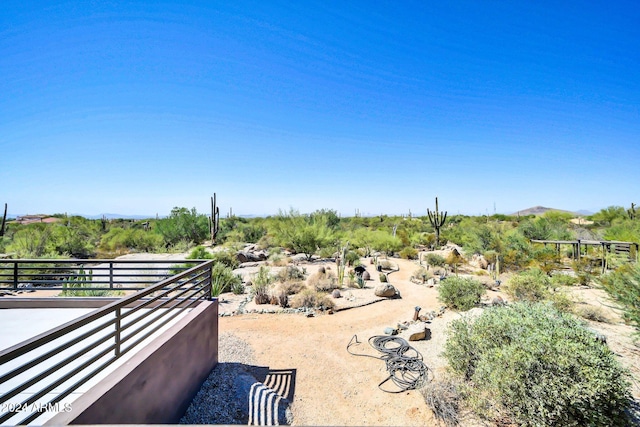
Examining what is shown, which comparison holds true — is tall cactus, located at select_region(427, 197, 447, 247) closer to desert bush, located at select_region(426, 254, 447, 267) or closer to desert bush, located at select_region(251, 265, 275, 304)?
desert bush, located at select_region(426, 254, 447, 267)

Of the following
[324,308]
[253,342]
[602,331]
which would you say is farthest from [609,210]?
[253,342]

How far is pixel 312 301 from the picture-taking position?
9.62 m

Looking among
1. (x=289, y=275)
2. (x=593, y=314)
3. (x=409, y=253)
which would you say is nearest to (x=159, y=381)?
(x=289, y=275)

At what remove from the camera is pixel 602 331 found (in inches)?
262

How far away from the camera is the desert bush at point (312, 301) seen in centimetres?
935

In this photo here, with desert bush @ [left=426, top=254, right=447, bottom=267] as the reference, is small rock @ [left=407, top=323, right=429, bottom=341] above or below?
below

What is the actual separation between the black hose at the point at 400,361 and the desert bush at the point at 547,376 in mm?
1122

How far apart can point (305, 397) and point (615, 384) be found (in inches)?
163

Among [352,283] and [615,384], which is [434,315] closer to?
[352,283]

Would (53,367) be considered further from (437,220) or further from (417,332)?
(437,220)

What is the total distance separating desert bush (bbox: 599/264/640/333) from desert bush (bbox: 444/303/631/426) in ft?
8.14

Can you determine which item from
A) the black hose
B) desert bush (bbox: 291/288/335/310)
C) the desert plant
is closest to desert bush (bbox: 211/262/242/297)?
desert bush (bbox: 291/288/335/310)

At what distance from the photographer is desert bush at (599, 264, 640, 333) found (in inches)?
208

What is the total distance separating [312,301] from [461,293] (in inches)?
187
